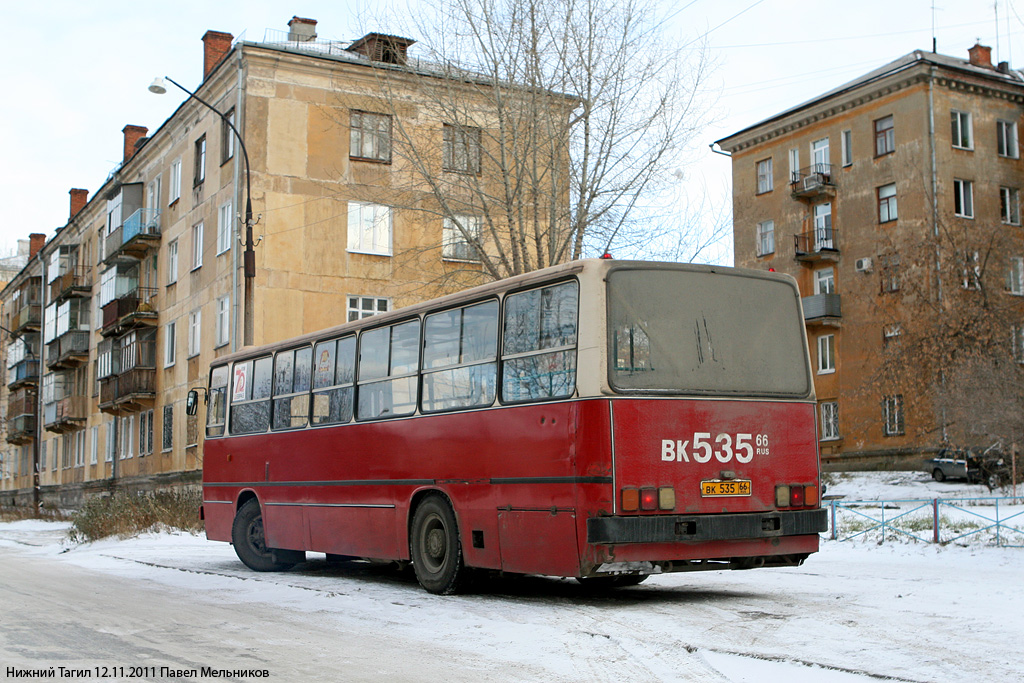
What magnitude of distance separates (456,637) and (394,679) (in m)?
1.85

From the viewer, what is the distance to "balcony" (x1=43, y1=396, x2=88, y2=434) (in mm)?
55750

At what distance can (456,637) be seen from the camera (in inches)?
353

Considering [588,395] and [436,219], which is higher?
[436,219]

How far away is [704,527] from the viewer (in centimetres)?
1051

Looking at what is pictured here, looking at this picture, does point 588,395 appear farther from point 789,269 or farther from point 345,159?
point 789,269

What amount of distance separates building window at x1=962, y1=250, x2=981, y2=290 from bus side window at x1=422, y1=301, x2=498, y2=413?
2518cm

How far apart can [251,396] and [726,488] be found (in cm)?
827

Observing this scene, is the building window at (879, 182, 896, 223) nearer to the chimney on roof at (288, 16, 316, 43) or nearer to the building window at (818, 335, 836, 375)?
the building window at (818, 335, 836, 375)

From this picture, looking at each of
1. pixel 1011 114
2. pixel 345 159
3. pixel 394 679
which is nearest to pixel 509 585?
pixel 394 679

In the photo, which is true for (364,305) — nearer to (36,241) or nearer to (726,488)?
(726,488)

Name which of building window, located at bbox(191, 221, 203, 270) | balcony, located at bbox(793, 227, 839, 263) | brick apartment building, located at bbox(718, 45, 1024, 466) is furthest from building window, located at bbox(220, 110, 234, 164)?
balcony, located at bbox(793, 227, 839, 263)

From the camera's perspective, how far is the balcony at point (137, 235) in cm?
4441

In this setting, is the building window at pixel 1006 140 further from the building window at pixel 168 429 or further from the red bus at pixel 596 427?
the red bus at pixel 596 427

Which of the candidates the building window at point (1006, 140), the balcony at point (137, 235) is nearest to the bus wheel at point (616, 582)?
the balcony at point (137, 235)
